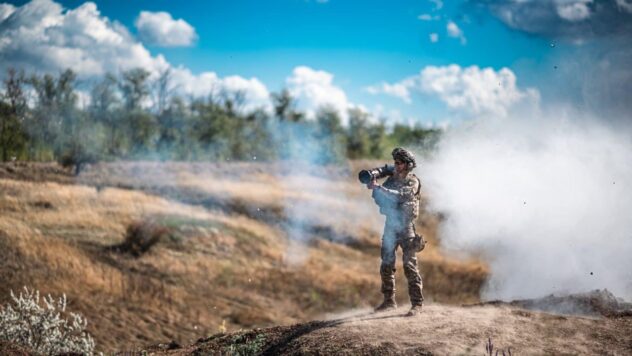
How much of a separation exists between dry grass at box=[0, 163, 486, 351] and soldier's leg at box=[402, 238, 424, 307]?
9.55 meters

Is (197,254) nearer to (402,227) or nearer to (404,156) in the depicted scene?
(402,227)

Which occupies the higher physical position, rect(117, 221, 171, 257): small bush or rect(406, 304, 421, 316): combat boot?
rect(406, 304, 421, 316): combat boot

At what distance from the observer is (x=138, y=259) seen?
22234 millimetres

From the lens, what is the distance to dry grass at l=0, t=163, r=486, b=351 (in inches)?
734

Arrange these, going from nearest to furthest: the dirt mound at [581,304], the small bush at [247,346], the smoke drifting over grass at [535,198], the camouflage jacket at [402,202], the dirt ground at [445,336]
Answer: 1. the dirt ground at [445,336]
2. the small bush at [247,346]
3. the camouflage jacket at [402,202]
4. the dirt mound at [581,304]
5. the smoke drifting over grass at [535,198]

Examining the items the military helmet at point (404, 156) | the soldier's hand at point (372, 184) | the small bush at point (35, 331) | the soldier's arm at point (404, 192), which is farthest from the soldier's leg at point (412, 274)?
the small bush at point (35, 331)

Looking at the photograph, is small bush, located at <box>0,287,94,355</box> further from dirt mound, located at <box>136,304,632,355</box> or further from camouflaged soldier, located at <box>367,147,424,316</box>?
camouflaged soldier, located at <box>367,147,424,316</box>

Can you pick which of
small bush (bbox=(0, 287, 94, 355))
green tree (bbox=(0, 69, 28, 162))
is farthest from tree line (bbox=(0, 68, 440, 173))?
small bush (bbox=(0, 287, 94, 355))

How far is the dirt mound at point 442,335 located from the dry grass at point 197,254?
8.30 meters

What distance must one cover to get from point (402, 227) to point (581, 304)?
13.8 feet

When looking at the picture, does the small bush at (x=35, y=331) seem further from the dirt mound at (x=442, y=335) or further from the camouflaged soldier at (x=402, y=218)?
the camouflaged soldier at (x=402, y=218)

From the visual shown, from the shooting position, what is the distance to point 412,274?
9750 mm

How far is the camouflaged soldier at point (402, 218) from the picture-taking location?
973cm

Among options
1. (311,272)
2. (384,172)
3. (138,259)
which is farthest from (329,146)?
(384,172)
